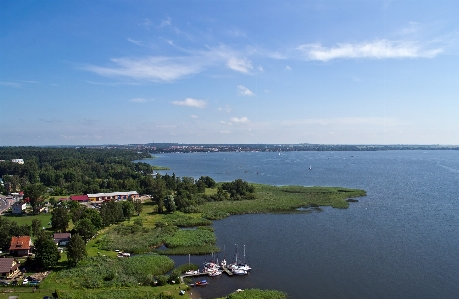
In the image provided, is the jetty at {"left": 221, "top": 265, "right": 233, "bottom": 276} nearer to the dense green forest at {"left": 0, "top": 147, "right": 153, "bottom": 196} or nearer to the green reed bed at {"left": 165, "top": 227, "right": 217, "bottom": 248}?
the green reed bed at {"left": 165, "top": 227, "right": 217, "bottom": 248}

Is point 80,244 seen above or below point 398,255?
above

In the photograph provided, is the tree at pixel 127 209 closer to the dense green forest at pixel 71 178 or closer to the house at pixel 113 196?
the house at pixel 113 196

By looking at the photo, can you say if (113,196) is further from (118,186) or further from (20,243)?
(20,243)

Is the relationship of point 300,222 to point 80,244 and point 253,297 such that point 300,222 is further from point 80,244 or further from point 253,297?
point 80,244

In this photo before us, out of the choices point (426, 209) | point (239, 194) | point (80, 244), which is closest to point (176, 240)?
point (80, 244)

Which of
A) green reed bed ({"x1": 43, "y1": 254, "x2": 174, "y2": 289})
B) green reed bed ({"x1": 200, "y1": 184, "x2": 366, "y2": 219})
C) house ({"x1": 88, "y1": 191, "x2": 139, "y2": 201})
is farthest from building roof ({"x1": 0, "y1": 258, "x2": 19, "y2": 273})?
house ({"x1": 88, "y1": 191, "x2": 139, "y2": 201})
